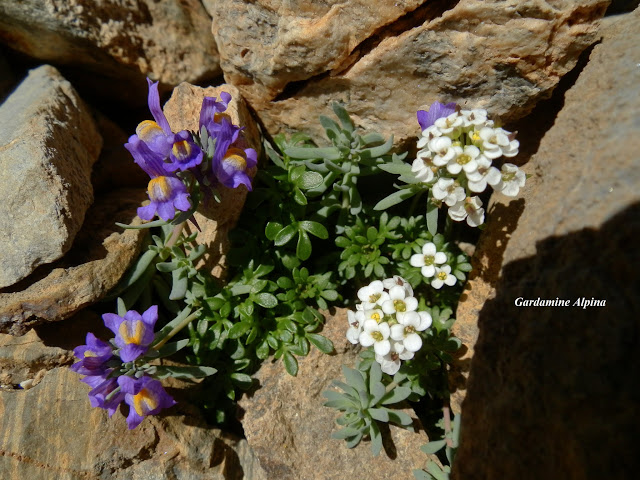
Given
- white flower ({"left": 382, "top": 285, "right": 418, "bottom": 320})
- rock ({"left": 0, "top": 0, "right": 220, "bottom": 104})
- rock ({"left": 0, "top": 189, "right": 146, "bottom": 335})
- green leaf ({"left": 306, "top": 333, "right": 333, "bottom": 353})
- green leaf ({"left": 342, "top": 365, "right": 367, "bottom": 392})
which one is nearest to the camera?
white flower ({"left": 382, "top": 285, "right": 418, "bottom": 320})

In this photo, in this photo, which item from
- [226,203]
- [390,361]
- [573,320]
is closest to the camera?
[573,320]

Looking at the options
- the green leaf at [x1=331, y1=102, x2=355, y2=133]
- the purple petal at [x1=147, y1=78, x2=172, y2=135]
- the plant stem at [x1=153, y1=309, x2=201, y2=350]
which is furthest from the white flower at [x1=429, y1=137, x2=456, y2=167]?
the plant stem at [x1=153, y1=309, x2=201, y2=350]

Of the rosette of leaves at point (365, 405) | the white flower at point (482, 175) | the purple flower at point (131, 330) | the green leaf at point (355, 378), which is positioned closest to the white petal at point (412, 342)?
the rosette of leaves at point (365, 405)

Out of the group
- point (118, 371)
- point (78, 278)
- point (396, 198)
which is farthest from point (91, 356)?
point (396, 198)

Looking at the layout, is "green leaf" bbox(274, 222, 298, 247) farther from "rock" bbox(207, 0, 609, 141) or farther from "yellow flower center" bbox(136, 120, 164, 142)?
"yellow flower center" bbox(136, 120, 164, 142)

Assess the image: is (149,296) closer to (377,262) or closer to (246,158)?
(246,158)

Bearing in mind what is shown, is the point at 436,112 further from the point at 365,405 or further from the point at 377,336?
the point at 365,405

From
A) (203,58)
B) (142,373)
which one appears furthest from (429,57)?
(142,373)
